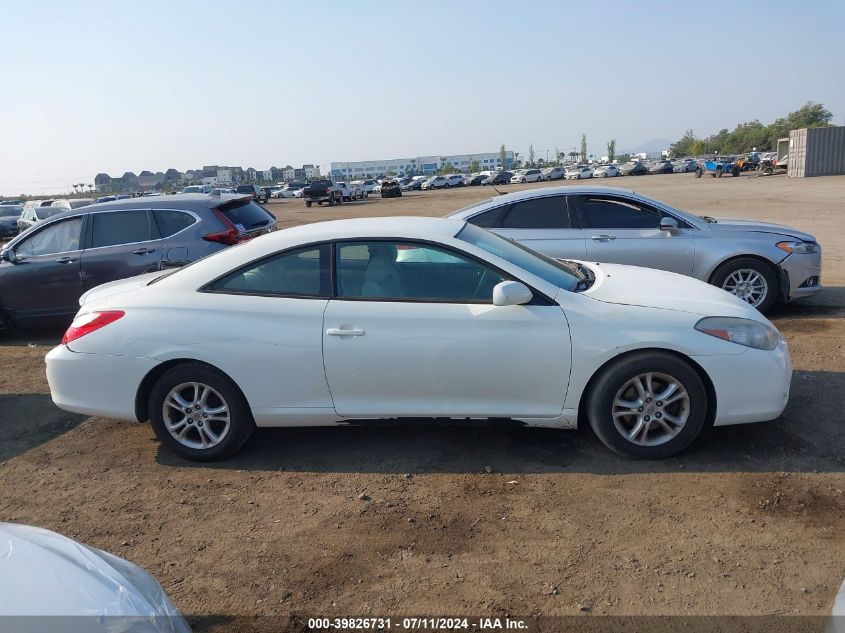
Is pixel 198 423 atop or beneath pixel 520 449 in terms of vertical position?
atop

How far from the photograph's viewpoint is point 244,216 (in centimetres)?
880

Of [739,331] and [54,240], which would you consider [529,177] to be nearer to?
[54,240]

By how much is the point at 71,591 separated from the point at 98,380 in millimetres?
2719

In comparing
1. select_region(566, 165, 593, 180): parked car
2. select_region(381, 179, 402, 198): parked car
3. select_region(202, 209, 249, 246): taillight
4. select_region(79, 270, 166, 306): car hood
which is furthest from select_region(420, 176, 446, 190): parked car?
select_region(79, 270, 166, 306): car hood

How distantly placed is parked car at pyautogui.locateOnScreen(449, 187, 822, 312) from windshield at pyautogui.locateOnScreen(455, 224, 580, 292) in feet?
8.67

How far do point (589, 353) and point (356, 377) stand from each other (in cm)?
146

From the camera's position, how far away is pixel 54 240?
8609 mm

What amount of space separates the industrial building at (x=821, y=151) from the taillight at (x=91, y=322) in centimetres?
4804

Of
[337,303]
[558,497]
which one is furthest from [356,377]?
[558,497]

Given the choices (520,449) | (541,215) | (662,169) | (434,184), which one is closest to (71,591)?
(520,449)

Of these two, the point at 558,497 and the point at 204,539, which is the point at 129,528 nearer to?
the point at 204,539

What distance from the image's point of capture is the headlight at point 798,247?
772 centimetres

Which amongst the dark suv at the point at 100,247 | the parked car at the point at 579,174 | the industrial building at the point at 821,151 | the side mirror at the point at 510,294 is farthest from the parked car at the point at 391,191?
the side mirror at the point at 510,294

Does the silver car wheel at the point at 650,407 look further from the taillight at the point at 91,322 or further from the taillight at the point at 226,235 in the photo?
the taillight at the point at 226,235
